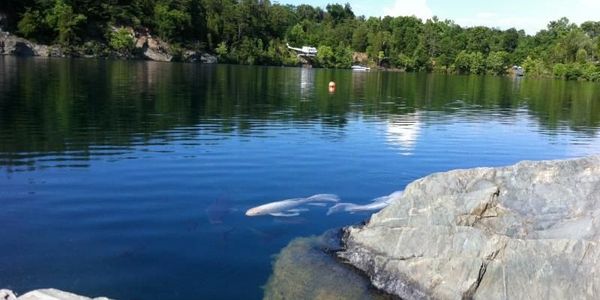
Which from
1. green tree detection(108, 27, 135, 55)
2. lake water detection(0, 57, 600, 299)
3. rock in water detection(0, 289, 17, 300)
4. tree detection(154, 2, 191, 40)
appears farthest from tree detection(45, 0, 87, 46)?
rock in water detection(0, 289, 17, 300)

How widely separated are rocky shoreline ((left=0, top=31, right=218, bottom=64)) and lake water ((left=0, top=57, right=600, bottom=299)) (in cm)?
9438

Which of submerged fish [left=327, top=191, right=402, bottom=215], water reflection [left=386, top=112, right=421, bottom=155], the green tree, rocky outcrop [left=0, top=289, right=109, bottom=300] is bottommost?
submerged fish [left=327, top=191, right=402, bottom=215]

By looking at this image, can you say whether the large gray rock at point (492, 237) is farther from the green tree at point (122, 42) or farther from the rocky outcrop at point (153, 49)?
the rocky outcrop at point (153, 49)

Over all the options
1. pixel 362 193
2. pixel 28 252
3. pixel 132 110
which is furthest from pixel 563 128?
pixel 28 252

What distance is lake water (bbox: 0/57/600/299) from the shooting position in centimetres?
1648

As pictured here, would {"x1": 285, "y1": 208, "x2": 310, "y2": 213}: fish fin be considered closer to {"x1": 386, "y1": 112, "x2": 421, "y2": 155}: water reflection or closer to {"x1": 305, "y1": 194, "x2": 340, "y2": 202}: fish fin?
{"x1": 305, "y1": 194, "x2": 340, "y2": 202}: fish fin

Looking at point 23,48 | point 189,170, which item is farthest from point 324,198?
point 23,48

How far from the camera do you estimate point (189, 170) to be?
27734 millimetres

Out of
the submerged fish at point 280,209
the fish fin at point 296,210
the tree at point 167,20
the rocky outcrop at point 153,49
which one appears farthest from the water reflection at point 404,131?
the tree at point 167,20

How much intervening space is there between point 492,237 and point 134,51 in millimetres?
175027

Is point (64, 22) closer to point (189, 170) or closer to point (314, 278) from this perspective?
point (189, 170)

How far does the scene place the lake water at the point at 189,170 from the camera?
1648 cm

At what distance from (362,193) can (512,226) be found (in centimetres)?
1063

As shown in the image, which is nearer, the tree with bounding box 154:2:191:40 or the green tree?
the green tree
